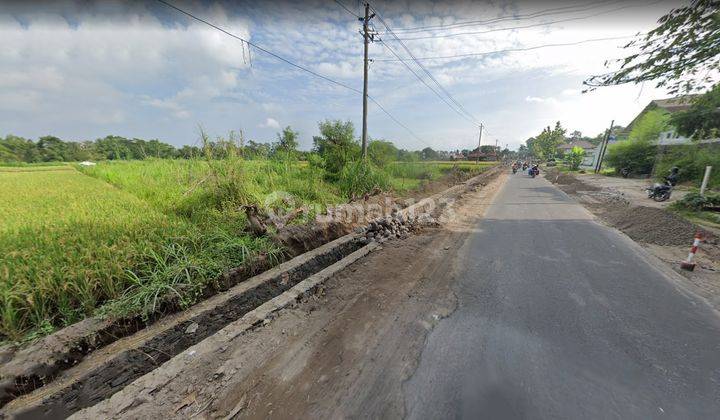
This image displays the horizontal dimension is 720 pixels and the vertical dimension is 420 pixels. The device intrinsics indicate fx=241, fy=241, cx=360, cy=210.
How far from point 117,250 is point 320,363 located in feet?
9.61

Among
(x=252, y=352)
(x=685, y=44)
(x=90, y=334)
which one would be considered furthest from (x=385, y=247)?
(x=685, y=44)

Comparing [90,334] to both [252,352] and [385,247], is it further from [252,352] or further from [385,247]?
[385,247]

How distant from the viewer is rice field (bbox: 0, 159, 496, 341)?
95.2 inches

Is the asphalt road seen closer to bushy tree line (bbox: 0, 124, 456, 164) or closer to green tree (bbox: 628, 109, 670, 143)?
bushy tree line (bbox: 0, 124, 456, 164)

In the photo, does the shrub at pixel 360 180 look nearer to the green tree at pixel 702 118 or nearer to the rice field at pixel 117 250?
the rice field at pixel 117 250

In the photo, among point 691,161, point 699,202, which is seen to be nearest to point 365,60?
point 699,202

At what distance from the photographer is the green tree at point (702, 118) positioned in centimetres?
736

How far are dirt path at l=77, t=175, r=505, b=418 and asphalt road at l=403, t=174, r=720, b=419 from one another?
25 centimetres

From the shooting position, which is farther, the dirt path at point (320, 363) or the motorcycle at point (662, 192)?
the motorcycle at point (662, 192)

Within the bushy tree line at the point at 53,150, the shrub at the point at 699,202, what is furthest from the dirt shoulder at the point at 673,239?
the bushy tree line at the point at 53,150

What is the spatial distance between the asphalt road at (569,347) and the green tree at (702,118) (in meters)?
7.46

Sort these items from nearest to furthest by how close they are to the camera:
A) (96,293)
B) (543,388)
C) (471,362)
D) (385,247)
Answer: (543,388)
(471,362)
(96,293)
(385,247)

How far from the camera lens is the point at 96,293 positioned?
2.67m

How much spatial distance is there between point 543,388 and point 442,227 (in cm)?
468
